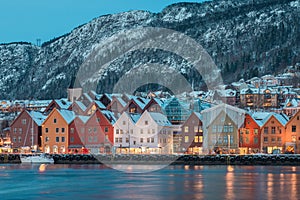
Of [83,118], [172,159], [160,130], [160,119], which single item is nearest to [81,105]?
[83,118]

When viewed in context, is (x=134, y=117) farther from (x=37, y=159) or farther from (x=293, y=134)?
(x=293, y=134)

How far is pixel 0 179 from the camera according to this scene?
59062 millimetres

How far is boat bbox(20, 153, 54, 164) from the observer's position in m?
95.8

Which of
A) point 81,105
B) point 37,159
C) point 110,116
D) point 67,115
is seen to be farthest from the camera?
point 81,105

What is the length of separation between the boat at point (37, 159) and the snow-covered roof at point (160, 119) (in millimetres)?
21000

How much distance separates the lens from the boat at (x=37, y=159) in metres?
95.8

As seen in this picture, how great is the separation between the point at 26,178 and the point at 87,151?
4573 cm

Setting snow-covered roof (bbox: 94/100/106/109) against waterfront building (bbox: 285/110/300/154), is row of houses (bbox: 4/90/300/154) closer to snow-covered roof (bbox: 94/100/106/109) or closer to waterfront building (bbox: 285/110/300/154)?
waterfront building (bbox: 285/110/300/154)

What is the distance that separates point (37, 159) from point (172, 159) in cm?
2157

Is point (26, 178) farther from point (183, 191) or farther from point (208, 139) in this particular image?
point (208, 139)

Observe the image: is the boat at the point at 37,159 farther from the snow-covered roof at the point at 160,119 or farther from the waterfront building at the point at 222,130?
the waterfront building at the point at 222,130

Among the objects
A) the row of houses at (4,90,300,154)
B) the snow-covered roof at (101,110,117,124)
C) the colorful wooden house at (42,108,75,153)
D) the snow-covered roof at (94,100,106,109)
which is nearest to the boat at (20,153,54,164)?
the colorful wooden house at (42,108,75,153)

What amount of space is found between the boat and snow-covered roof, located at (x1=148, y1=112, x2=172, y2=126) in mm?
21000

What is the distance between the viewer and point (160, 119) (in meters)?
110
